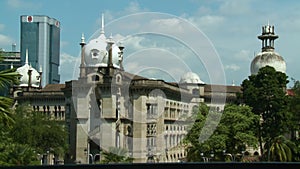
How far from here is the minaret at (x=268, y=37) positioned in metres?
66.2

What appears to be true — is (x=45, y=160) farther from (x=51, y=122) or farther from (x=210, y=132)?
(x=210, y=132)

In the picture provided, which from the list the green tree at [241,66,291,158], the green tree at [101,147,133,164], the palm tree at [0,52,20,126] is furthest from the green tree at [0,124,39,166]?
the green tree at [241,66,291,158]

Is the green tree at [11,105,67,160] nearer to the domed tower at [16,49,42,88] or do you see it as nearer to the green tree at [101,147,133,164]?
the green tree at [101,147,133,164]

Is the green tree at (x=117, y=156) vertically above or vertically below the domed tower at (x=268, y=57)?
below

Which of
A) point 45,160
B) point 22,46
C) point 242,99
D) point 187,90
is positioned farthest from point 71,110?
point 22,46

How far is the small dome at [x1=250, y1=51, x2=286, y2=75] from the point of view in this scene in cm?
6381

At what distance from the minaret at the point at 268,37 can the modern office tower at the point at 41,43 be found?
82.6 meters

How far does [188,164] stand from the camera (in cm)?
1388

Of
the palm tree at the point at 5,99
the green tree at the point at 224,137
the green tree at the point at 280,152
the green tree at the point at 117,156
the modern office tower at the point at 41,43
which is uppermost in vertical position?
the modern office tower at the point at 41,43

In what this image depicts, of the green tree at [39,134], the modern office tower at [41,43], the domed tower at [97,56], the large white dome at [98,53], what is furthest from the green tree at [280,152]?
the modern office tower at [41,43]

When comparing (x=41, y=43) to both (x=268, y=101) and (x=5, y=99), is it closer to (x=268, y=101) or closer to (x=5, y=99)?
(x=268, y=101)

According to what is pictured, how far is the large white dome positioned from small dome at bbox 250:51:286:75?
1559 centimetres

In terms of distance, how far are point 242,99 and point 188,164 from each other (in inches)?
1532

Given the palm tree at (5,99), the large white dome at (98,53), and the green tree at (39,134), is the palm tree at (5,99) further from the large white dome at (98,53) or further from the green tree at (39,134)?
the large white dome at (98,53)
